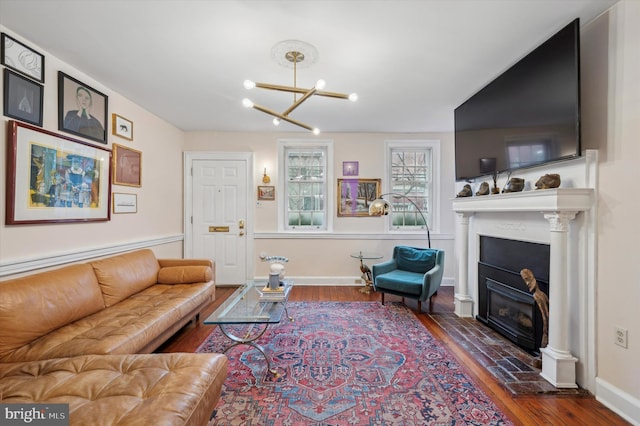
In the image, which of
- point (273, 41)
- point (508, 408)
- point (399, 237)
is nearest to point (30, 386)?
point (273, 41)

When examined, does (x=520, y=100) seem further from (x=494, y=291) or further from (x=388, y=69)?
(x=494, y=291)

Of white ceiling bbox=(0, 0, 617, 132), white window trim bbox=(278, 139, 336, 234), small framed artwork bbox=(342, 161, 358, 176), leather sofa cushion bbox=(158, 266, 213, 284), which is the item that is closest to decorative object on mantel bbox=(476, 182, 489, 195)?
white ceiling bbox=(0, 0, 617, 132)

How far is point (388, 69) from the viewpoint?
2.49m

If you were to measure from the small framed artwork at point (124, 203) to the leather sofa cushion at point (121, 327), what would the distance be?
1.00 meters

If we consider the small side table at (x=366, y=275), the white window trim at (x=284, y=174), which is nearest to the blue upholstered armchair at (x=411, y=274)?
the small side table at (x=366, y=275)

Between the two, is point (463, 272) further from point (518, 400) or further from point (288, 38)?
point (288, 38)

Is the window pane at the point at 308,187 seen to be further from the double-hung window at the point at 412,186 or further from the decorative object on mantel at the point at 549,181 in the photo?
the decorative object on mantel at the point at 549,181

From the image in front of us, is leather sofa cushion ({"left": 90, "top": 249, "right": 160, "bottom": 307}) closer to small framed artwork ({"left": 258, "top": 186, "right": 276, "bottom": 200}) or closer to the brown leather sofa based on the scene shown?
the brown leather sofa

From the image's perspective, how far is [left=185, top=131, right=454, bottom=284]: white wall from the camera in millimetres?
4457

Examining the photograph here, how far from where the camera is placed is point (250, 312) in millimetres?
2213

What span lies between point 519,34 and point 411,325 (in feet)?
9.12

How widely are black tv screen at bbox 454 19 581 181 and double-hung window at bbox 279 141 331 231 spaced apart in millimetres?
2278

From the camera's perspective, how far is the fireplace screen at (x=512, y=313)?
7.77 feet

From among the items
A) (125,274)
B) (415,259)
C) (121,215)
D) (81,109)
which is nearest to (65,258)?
(125,274)
